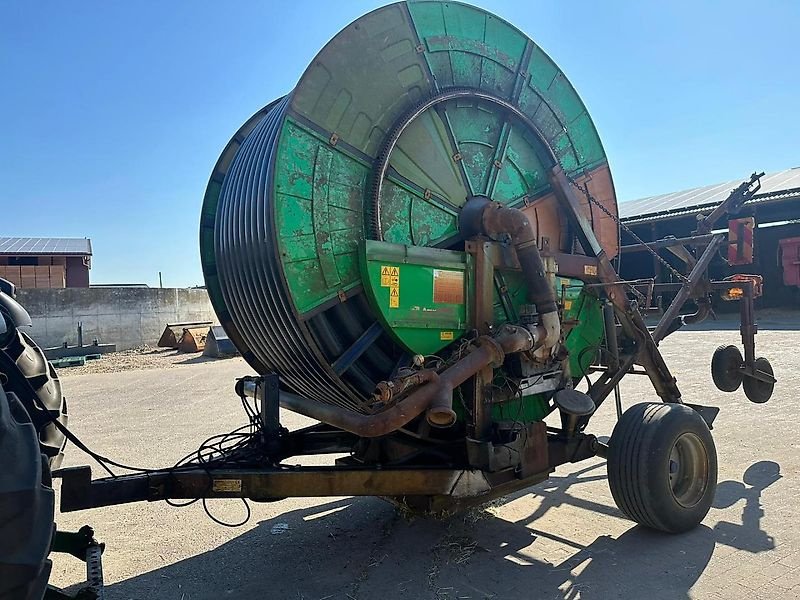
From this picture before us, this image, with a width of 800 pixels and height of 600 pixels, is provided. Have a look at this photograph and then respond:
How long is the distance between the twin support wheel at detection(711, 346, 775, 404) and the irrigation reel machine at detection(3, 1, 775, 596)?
2499 millimetres

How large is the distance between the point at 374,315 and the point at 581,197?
104 inches

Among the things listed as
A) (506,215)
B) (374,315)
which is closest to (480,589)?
(374,315)

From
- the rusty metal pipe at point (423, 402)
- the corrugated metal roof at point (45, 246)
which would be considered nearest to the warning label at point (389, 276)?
the rusty metal pipe at point (423, 402)

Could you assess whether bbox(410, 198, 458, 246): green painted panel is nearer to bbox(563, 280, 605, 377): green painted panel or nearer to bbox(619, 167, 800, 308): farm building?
bbox(563, 280, 605, 377): green painted panel

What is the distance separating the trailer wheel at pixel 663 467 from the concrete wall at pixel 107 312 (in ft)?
65.8

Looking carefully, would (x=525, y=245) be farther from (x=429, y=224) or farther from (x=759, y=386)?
(x=759, y=386)

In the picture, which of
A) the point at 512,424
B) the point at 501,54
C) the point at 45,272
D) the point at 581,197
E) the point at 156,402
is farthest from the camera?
the point at 45,272

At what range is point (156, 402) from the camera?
36.9 feet

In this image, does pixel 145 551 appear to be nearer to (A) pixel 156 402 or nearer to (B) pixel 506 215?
(B) pixel 506 215

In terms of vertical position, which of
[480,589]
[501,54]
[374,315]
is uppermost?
[501,54]

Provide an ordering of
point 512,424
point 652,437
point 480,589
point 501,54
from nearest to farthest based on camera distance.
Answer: point 480,589, point 512,424, point 652,437, point 501,54

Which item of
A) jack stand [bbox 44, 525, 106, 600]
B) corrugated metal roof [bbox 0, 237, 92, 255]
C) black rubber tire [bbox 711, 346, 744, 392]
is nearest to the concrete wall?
corrugated metal roof [bbox 0, 237, 92, 255]

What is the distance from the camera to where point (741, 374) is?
23.0ft

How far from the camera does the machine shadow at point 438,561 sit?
3.88m
